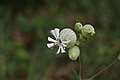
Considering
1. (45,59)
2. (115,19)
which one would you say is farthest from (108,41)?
(45,59)

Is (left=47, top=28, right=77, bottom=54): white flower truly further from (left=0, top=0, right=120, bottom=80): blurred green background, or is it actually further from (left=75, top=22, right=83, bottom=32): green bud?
(left=0, top=0, right=120, bottom=80): blurred green background

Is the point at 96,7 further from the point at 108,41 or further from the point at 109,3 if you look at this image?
the point at 108,41

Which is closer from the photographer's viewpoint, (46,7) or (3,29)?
(3,29)

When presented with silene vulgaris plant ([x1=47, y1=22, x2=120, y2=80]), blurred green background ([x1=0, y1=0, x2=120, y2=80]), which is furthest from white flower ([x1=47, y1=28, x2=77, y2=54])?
blurred green background ([x1=0, y1=0, x2=120, y2=80])

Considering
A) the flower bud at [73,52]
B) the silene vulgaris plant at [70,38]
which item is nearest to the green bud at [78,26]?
the silene vulgaris plant at [70,38]

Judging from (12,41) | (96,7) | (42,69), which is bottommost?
(42,69)

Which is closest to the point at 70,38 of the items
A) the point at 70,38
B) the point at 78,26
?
the point at 70,38

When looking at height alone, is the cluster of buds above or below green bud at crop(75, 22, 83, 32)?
below

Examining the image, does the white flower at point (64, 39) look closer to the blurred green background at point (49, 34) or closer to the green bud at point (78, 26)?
the green bud at point (78, 26)

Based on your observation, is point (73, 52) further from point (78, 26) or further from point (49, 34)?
point (49, 34)
